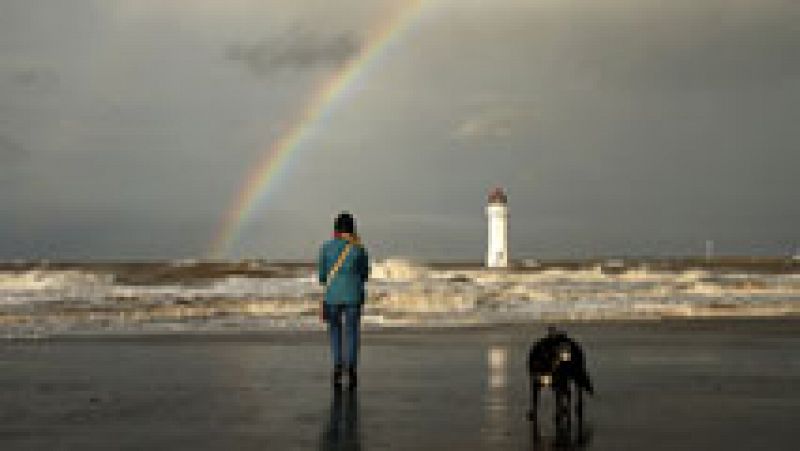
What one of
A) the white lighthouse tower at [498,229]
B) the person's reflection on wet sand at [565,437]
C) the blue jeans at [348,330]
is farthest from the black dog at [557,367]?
the white lighthouse tower at [498,229]

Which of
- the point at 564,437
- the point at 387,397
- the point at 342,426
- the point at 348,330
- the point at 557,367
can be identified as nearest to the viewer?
the point at 564,437

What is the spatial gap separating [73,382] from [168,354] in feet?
20.2

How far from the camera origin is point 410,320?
38.4 m

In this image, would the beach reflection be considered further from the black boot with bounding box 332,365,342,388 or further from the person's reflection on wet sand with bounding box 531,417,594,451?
the black boot with bounding box 332,365,342,388

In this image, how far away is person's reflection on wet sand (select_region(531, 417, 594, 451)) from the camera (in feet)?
35.0

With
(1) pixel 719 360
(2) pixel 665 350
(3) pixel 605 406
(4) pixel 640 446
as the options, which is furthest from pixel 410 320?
(4) pixel 640 446

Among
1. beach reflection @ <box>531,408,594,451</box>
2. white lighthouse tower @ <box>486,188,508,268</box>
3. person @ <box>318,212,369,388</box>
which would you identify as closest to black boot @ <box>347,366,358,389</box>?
person @ <box>318,212,369,388</box>

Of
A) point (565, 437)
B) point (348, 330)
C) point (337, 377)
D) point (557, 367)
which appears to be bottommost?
point (565, 437)

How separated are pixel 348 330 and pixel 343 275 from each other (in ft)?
2.40

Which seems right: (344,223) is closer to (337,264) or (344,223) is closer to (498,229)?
(337,264)

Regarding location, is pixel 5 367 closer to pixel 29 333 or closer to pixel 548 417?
pixel 548 417

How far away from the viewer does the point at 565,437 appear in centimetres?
1128

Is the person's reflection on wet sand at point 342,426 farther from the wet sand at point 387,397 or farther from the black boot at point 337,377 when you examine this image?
the black boot at point 337,377

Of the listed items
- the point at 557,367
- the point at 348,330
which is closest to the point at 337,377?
the point at 348,330
